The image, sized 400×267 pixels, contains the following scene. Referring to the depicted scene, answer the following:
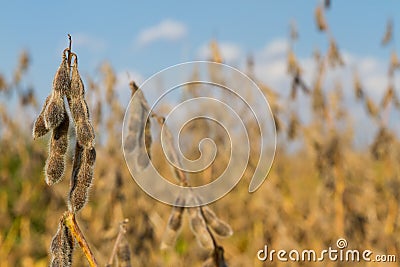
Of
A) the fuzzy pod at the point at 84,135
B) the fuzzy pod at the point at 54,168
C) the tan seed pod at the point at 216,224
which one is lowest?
the fuzzy pod at the point at 54,168

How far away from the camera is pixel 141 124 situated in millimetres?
1395

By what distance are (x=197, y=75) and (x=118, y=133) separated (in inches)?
25.7

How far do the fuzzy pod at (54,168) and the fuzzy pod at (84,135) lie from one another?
8cm

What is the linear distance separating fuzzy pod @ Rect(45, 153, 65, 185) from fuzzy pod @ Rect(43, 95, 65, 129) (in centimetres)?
6

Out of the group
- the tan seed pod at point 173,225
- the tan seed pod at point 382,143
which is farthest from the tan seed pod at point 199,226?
the tan seed pod at point 382,143

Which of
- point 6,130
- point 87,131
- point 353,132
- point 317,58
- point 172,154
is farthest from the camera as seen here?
point 6,130

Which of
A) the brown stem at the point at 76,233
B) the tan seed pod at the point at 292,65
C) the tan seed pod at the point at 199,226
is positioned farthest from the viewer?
the tan seed pod at the point at 292,65

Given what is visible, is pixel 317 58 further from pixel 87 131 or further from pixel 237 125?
pixel 87 131

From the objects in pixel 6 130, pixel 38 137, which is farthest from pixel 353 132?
pixel 38 137

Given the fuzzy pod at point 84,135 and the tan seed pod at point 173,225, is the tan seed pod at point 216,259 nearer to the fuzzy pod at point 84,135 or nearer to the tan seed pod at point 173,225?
the tan seed pod at point 173,225

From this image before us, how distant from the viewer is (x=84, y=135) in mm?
1019

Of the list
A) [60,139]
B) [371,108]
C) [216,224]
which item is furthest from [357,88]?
[60,139]

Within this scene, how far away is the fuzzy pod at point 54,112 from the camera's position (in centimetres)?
104

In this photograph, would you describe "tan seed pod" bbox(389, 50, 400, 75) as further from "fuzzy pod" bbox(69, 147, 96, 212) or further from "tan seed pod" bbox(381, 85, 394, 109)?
"fuzzy pod" bbox(69, 147, 96, 212)
